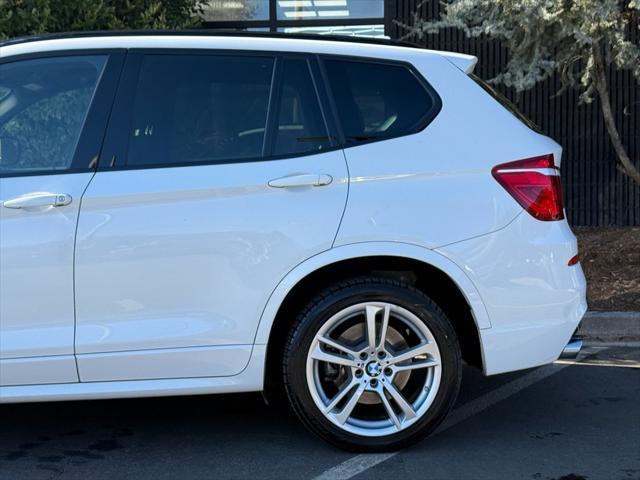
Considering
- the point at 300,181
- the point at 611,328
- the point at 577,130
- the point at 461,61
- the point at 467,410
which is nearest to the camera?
the point at 300,181

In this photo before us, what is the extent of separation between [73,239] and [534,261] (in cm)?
208

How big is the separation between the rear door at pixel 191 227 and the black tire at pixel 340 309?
22 cm

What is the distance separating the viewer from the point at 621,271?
832 cm

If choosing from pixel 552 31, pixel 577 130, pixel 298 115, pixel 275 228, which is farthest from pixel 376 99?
pixel 577 130

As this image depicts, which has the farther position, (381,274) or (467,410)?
(467,410)

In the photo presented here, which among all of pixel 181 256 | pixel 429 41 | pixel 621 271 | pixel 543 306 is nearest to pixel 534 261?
pixel 543 306

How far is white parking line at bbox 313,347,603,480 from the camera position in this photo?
14.3ft

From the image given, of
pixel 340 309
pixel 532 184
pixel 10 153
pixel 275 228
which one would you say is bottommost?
pixel 340 309

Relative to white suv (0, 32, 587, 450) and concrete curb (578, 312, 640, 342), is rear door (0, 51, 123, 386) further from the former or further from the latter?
concrete curb (578, 312, 640, 342)

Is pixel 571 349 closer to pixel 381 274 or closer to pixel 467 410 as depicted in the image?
pixel 467 410

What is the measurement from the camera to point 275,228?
4.28 m

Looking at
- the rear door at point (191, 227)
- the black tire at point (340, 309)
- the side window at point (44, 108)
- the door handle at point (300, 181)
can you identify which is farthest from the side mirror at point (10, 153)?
the black tire at point (340, 309)

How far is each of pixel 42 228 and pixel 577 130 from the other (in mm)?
7802

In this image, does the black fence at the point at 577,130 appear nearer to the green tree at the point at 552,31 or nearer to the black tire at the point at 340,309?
the green tree at the point at 552,31
